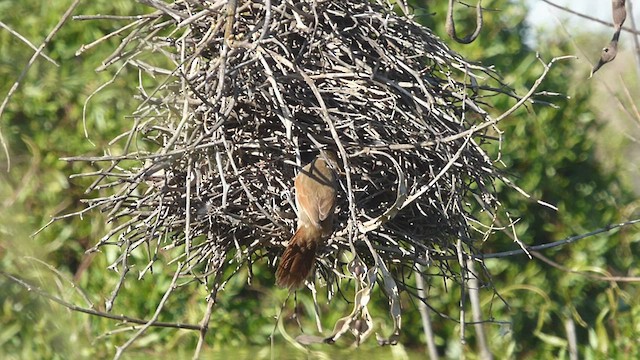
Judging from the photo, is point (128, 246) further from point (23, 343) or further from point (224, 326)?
point (224, 326)

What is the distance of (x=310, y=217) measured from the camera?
1.82 metres

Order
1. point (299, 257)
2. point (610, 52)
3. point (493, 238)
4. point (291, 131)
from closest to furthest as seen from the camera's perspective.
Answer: point (291, 131), point (299, 257), point (610, 52), point (493, 238)

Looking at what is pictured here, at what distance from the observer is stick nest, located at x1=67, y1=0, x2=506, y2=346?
181cm

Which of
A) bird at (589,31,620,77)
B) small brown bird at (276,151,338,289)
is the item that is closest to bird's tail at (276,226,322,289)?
small brown bird at (276,151,338,289)

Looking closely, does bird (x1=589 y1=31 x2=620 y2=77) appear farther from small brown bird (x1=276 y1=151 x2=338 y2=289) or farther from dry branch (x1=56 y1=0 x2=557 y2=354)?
small brown bird (x1=276 y1=151 x2=338 y2=289)

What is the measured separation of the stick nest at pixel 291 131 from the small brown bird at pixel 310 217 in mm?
36

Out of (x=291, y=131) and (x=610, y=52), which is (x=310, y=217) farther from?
(x=610, y=52)

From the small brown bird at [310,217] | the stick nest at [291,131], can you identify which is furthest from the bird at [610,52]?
the small brown bird at [310,217]

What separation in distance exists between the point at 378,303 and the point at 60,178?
1447mm

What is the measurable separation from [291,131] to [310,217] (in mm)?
173

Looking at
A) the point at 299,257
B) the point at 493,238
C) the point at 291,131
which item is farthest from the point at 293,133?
the point at 493,238

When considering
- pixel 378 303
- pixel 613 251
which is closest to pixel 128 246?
pixel 378 303

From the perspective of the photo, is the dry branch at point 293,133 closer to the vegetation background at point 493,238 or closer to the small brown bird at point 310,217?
the small brown bird at point 310,217

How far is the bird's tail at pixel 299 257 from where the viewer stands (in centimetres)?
186
